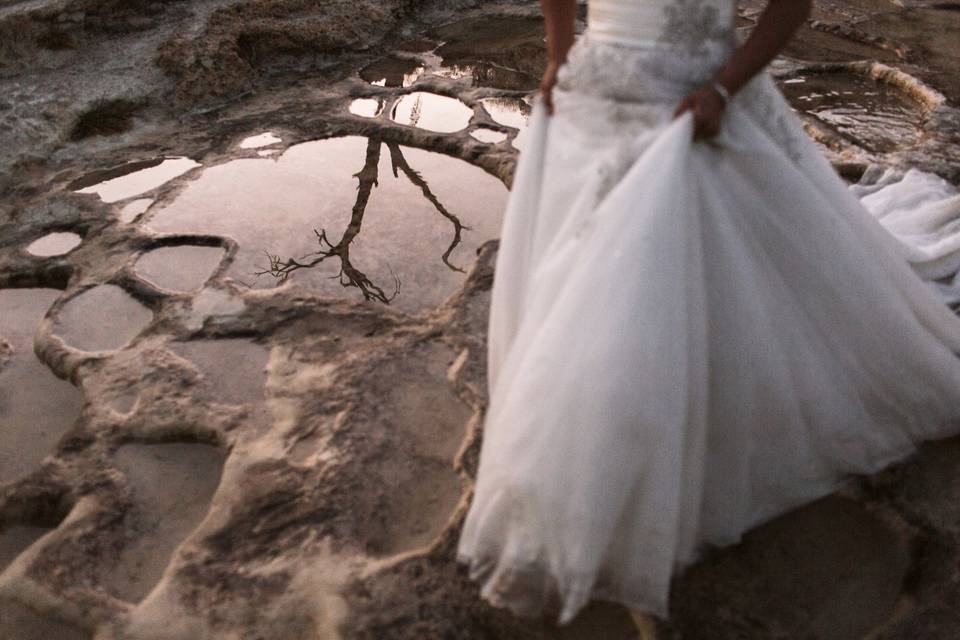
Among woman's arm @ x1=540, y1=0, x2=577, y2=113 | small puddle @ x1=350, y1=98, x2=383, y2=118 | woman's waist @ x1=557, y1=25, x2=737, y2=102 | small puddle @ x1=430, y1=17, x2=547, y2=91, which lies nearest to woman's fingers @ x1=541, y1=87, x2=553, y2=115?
woman's arm @ x1=540, y1=0, x2=577, y2=113

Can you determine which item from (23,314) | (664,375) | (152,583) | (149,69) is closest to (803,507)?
(664,375)

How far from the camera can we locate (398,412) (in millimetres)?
2273

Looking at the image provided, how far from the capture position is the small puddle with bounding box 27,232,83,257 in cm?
318

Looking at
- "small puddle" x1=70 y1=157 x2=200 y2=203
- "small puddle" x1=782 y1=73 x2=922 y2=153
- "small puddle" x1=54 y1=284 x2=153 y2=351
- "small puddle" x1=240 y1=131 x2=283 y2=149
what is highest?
"small puddle" x1=782 y1=73 x2=922 y2=153

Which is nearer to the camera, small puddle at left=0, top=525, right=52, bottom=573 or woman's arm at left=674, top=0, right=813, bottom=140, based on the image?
woman's arm at left=674, top=0, right=813, bottom=140

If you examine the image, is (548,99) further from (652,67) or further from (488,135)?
(488,135)

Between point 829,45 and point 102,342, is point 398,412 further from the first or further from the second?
point 829,45

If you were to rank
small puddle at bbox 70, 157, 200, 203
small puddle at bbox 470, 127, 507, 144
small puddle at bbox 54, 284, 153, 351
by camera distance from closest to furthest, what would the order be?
small puddle at bbox 54, 284, 153, 351, small puddle at bbox 70, 157, 200, 203, small puddle at bbox 470, 127, 507, 144

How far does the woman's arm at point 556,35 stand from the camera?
175 cm

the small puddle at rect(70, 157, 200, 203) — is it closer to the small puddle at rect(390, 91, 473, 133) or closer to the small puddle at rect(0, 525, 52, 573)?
the small puddle at rect(390, 91, 473, 133)

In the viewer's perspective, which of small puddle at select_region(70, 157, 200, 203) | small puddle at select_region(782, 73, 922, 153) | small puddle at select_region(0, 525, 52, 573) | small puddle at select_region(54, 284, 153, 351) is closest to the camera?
small puddle at select_region(0, 525, 52, 573)

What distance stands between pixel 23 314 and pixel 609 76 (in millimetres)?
2306

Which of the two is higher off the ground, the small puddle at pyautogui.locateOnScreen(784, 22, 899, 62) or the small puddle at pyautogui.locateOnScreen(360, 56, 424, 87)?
the small puddle at pyautogui.locateOnScreen(784, 22, 899, 62)

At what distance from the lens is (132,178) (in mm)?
3809
